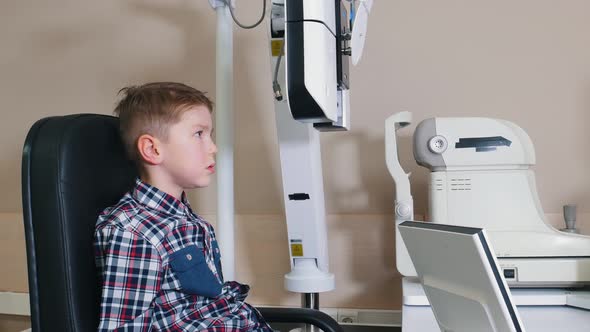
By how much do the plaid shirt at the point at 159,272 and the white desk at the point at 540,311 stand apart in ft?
1.14

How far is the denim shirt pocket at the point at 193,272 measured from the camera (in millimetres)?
1233

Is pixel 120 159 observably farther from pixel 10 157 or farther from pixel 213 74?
pixel 10 157

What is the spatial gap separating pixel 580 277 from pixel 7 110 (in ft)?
6.91

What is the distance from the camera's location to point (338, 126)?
4.28ft

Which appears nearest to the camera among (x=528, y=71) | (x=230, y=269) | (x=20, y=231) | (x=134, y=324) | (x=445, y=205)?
(x=134, y=324)

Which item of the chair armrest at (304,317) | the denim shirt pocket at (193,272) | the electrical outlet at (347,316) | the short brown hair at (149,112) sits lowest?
the electrical outlet at (347,316)

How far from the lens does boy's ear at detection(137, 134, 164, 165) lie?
1300 mm

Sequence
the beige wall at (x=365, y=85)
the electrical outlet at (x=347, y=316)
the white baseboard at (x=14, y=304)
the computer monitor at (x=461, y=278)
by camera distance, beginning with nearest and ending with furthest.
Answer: the computer monitor at (x=461, y=278), the beige wall at (x=365, y=85), the electrical outlet at (x=347, y=316), the white baseboard at (x=14, y=304)

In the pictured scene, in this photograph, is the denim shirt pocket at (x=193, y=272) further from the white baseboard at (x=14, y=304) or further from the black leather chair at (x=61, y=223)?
the white baseboard at (x=14, y=304)

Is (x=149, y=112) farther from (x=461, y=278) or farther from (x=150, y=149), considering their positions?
(x=461, y=278)

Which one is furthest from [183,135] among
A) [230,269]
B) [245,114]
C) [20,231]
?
[20,231]

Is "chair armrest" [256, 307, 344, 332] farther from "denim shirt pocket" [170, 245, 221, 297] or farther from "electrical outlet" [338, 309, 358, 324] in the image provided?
"electrical outlet" [338, 309, 358, 324]

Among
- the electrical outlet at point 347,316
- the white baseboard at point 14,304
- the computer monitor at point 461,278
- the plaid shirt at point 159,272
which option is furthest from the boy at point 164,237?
the white baseboard at point 14,304

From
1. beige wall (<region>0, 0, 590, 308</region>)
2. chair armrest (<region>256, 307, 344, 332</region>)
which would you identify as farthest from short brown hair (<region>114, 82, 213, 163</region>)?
beige wall (<region>0, 0, 590, 308</region>)
